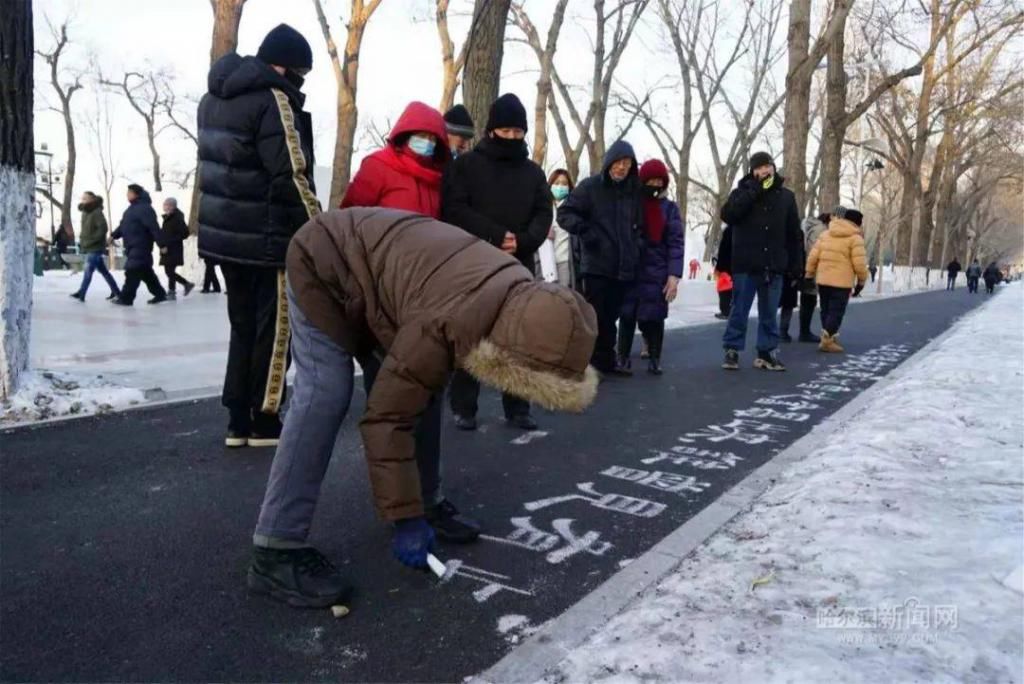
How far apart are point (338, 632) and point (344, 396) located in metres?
0.71

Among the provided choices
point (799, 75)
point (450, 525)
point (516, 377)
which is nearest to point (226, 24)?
point (799, 75)

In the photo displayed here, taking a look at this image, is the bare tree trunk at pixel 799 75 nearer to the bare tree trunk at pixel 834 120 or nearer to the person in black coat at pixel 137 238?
the bare tree trunk at pixel 834 120

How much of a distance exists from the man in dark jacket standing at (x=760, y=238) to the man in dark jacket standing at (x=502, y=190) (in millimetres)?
3272

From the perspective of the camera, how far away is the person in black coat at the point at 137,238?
12016 millimetres

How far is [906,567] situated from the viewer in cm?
279

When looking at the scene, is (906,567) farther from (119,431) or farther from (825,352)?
(825,352)

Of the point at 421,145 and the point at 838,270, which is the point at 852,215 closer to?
the point at 838,270

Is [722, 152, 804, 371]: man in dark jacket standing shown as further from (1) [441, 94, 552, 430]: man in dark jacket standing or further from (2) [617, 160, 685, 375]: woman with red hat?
(1) [441, 94, 552, 430]: man in dark jacket standing

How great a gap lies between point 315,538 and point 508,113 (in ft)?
8.44

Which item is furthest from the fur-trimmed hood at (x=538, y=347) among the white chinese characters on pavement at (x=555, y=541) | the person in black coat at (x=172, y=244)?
the person in black coat at (x=172, y=244)

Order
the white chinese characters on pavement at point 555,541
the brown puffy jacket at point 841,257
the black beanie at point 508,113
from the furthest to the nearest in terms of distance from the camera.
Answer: the brown puffy jacket at point 841,257, the black beanie at point 508,113, the white chinese characters on pavement at point 555,541

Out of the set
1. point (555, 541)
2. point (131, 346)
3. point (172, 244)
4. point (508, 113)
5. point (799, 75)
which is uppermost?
point (799, 75)

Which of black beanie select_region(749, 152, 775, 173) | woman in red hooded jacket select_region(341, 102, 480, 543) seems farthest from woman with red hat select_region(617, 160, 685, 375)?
woman in red hooded jacket select_region(341, 102, 480, 543)

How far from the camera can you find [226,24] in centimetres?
1430
